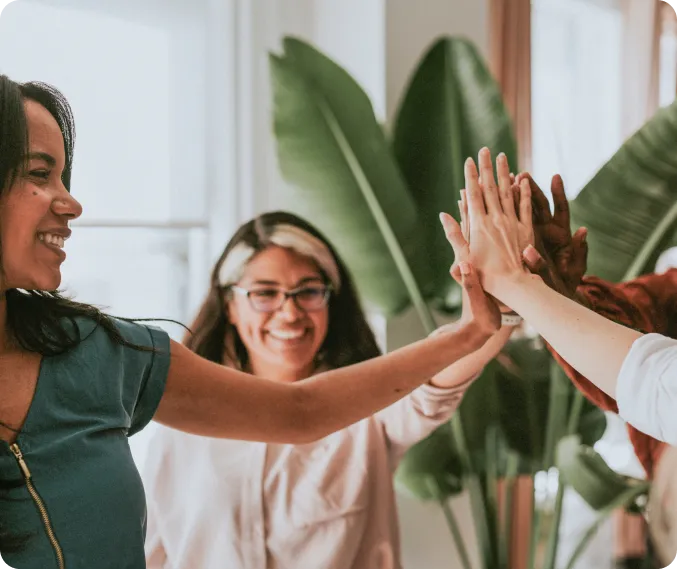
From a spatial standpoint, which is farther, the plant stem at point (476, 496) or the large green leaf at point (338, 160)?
the plant stem at point (476, 496)

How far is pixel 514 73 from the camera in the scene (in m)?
2.06

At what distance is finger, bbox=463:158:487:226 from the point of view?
3.48ft

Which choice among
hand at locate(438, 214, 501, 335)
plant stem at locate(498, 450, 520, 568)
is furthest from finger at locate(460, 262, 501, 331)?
plant stem at locate(498, 450, 520, 568)

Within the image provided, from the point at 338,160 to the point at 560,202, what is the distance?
482mm

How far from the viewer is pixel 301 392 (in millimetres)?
1066

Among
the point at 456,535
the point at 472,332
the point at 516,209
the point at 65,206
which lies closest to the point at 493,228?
the point at 516,209

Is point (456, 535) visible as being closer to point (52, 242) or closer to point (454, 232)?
point (454, 232)

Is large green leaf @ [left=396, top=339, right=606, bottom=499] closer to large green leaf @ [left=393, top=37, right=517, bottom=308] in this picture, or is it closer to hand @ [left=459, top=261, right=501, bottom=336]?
large green leaf @ [left=393, top=37, right=517, bottom=308]

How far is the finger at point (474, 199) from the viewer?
41.8 inches

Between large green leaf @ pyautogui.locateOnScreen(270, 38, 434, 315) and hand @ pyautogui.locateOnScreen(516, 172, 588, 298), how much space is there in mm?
378

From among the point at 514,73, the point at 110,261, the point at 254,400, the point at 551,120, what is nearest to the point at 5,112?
the point at 254,400

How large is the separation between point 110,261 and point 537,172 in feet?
4.09

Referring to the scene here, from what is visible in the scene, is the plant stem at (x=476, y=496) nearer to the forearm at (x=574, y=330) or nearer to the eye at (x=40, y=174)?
the forearm at (x=574, y=330)

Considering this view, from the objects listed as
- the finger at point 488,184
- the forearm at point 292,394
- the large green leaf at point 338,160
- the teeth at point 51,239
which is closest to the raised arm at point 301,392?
the forearm at point 292,394
